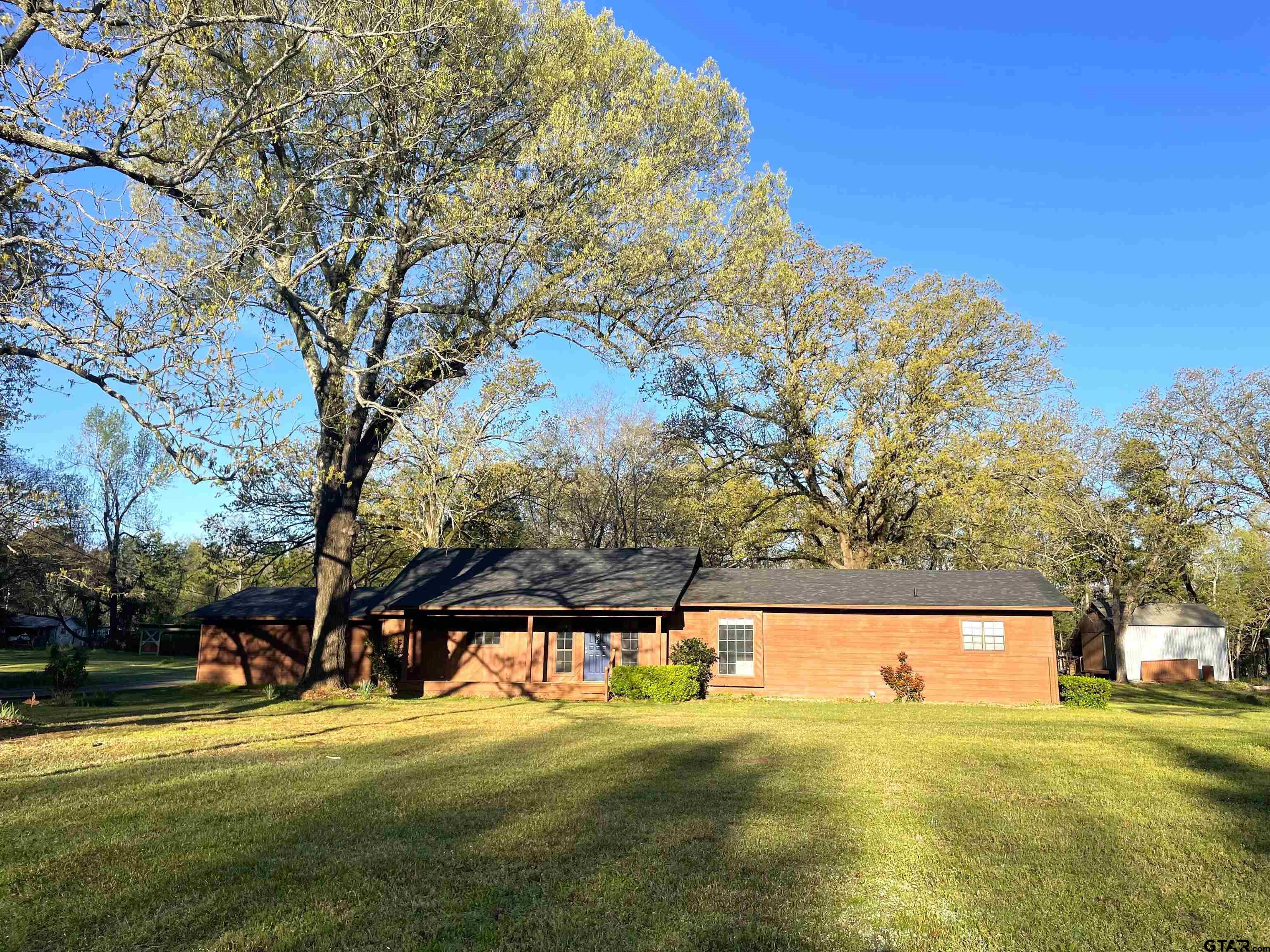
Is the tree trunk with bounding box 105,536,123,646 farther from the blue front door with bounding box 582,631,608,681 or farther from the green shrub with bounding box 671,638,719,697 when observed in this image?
the green shrub with bounding box 671,638,719,697

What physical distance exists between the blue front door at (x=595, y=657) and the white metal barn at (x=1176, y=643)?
2776cm

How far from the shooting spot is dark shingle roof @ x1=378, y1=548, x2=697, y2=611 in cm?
2312

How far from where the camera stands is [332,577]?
2134 cm

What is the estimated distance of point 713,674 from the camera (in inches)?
926

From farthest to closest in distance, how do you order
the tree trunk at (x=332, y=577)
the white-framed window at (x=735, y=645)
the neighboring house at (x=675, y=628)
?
the white-framed window at (x=735, y=645)
the neighboring house at (x=675, y=628)
the tree trunk at (x=332, y=577)

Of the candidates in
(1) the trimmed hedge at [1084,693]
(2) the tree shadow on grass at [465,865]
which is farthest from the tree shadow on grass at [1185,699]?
(2) the tree shadow on grass at [465,865]

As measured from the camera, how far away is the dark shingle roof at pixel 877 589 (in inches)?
893

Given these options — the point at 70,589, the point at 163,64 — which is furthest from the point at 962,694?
the point at 163,64

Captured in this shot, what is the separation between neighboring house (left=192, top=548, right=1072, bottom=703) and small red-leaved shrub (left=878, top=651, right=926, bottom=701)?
0.73 ft

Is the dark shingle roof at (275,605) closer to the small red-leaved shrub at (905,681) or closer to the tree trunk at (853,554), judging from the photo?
the small red-leaved shrub at (905,681)

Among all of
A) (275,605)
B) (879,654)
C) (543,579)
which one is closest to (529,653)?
(543,579)

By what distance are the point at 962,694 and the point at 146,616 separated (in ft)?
152

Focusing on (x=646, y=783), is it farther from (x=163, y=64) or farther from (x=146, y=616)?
(x=146, y=616)

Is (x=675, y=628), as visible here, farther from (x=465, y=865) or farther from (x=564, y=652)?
(x=465, y=865)
